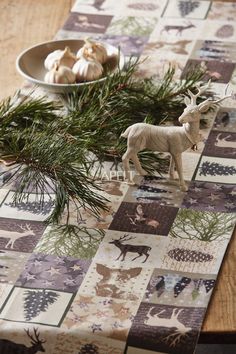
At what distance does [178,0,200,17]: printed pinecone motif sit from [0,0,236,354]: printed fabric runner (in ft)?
1.49

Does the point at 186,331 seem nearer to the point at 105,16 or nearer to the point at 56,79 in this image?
the point at 56,79

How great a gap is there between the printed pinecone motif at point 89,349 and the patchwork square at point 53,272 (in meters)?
0.10

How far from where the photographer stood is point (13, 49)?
2018mm

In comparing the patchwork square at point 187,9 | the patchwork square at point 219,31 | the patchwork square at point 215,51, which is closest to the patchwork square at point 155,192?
the patchwork square at point 215,51

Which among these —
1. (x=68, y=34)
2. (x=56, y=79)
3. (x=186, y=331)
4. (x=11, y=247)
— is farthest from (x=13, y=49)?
(x=186, y=331)

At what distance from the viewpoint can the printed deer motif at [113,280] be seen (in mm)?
1297

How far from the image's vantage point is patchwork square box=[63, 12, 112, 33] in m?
2.08

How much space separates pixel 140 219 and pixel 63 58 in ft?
1.54

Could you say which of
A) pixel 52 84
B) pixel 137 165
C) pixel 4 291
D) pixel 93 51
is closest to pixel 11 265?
pixel 4 291

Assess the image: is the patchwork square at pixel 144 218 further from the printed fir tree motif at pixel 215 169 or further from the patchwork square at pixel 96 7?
the patchwork square at pixel 96 7

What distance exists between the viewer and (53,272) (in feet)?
4.42

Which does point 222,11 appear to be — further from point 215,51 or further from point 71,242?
point 71,242

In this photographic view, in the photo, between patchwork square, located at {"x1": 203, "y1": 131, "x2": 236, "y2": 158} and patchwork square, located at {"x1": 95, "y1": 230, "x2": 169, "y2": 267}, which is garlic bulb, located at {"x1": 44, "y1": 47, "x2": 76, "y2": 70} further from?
patchwork square, located at {"x1": 95, "y1": 230, "x2": 169, "y2": 267}

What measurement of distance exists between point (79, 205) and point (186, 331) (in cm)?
33
